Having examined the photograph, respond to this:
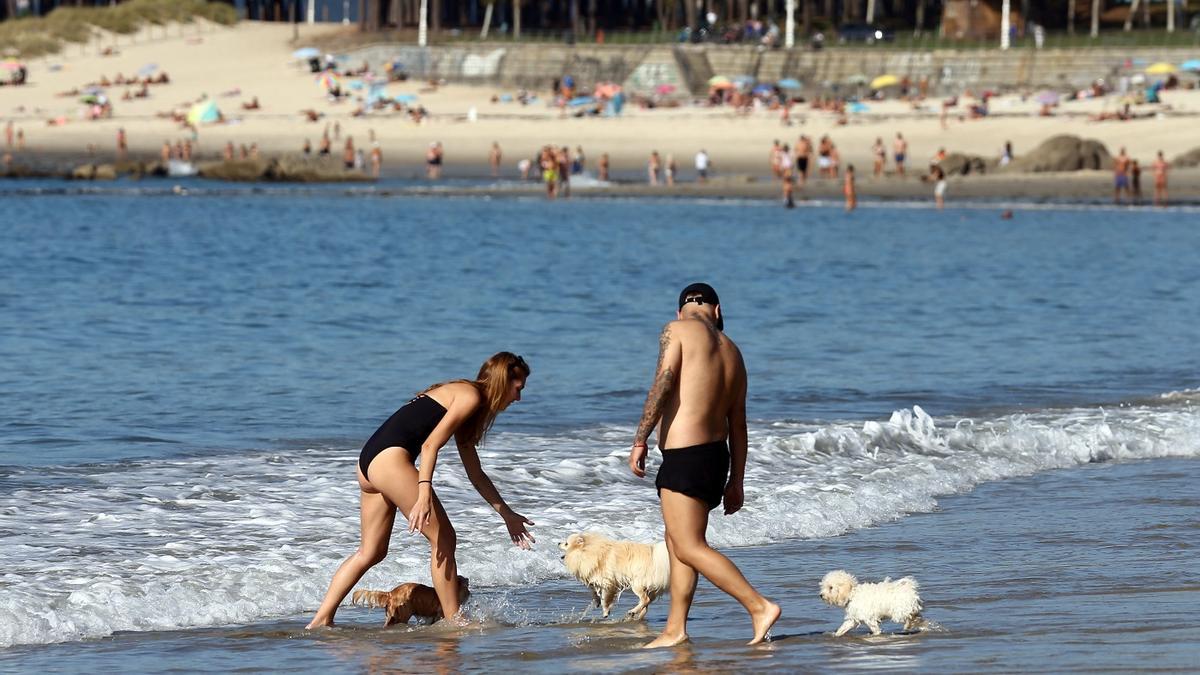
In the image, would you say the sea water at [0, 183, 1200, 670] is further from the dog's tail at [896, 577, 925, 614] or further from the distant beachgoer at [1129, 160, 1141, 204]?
the distant beachgoer at [1129, 160, 1141, 204]

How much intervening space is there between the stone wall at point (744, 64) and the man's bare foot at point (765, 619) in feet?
211

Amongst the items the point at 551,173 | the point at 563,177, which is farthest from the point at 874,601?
the point at 563,177

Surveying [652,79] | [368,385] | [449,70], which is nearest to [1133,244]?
[368,385]

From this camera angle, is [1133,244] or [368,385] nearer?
[368,385]

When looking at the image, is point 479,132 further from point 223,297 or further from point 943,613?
point 943,613

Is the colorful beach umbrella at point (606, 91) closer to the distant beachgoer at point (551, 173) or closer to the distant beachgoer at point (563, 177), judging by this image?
the distant beachgoer at point (551, 173)

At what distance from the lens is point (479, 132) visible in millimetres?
66188

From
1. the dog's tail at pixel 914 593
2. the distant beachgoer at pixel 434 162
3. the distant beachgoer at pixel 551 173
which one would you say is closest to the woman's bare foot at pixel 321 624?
the dog's tail at pixel 914 593

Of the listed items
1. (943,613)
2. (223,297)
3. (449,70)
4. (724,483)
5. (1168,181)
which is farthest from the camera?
(449,70)

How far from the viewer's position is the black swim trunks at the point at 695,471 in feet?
20.9

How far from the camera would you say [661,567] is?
691cm

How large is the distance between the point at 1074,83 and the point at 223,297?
168 ft

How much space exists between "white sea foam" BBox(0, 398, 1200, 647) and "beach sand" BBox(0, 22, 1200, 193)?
3546 centimetres

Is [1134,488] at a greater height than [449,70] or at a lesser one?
lesser
